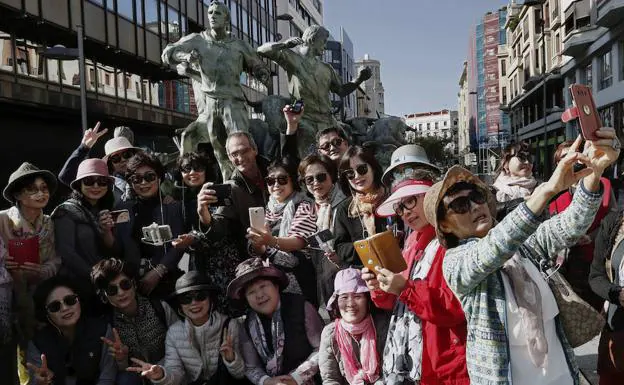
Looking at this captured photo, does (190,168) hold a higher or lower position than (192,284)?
higher

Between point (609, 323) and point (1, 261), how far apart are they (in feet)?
11.3

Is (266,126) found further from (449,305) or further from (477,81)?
(477,81)

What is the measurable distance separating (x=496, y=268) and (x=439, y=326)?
0.49 metres

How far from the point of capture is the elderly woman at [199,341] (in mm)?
3492

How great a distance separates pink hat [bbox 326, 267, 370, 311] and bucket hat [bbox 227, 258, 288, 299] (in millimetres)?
473

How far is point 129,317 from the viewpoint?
144 inches

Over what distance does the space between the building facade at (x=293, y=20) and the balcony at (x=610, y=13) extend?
2265cm

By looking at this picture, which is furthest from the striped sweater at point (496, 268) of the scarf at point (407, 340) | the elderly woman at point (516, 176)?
the elderly woman at point (516, 176)

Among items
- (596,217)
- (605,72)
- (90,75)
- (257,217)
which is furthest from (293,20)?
(257,217)

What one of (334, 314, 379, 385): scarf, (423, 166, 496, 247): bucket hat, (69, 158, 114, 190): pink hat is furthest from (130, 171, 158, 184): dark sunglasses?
(423, 166, 496, 247): bucket hat

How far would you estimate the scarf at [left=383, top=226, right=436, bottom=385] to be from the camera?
2600 millimetres

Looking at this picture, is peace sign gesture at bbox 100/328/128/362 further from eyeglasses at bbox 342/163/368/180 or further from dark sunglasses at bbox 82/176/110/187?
eyeglasses at bbox 342/163/368/180

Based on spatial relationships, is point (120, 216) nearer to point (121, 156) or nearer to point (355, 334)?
point (121, 156)

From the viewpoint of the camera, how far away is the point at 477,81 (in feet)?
213
